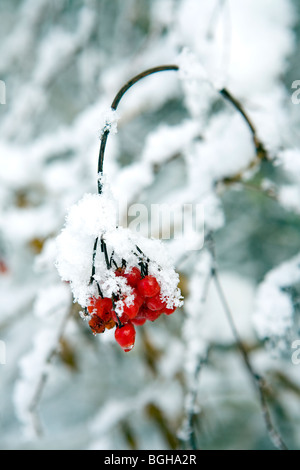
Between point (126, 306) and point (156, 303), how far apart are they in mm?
68

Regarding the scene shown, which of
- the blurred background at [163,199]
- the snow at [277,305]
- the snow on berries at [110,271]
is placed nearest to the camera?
the snow on berries at [110,271]

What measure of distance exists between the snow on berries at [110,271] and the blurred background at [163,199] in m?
0.37

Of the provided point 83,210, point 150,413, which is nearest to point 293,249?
point 150,413

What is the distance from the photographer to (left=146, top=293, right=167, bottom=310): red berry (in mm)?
664

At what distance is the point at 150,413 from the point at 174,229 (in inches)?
42.3

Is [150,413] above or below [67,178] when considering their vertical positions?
below

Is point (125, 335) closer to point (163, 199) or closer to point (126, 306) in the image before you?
point (126, 306)

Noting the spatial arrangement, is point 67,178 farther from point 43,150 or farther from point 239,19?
point 239,19

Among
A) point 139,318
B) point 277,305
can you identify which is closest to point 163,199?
point 277,305

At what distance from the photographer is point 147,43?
1682mm

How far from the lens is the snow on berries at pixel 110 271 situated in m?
0.63

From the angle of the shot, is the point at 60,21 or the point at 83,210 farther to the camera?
the point at 60,21

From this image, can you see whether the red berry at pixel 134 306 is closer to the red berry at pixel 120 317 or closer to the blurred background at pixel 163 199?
the red berry at pixel 120 317

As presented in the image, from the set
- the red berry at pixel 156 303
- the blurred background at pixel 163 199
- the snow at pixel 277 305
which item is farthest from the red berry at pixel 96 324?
the snow at pixel 277 305
